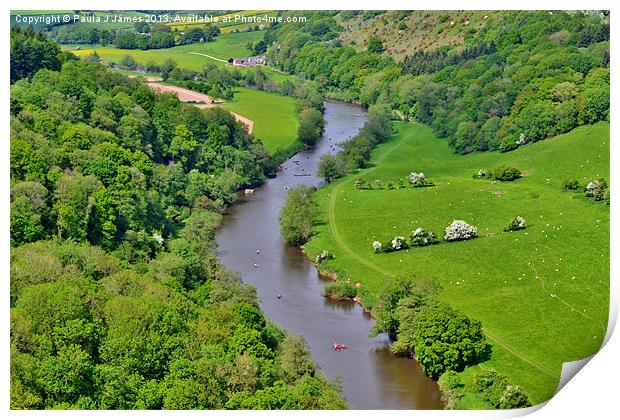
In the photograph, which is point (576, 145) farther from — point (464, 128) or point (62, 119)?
point (62, 119)

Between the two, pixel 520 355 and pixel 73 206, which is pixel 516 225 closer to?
pixel 520 355

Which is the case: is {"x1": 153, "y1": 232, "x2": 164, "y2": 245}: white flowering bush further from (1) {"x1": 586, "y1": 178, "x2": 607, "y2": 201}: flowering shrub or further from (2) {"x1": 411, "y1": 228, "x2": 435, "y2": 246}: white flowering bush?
(1) {"x1": 586, "y1": 178, "x2": 607, "y2": 201}: flowering shrub

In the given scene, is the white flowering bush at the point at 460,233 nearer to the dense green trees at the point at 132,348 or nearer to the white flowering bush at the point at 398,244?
the white flowering bush at the point at 398,244

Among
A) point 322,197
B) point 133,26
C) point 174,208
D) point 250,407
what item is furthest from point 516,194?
point 250,407

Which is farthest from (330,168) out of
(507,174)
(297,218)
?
(507,174)

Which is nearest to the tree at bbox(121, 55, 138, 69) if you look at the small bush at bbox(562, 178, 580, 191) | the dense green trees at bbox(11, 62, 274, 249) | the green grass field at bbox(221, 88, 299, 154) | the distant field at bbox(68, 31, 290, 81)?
the distant field at bbox(68, 31, 290, 81)

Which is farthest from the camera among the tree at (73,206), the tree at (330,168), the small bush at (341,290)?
the tree at (330,168)

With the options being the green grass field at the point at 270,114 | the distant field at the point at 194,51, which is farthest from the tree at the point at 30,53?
the green grass field at the point at 270,114
